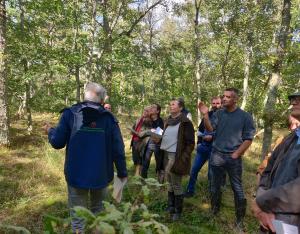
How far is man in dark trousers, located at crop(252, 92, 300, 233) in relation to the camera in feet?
7.69

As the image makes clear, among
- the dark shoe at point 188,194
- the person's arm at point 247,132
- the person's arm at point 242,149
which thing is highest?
the person's arm at point 247,132

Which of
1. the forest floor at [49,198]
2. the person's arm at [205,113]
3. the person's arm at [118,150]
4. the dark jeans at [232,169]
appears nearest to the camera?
the person's arm at [118,150]

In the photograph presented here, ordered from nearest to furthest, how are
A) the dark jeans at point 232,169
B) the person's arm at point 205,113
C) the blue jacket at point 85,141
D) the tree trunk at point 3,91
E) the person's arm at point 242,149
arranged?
the blue jacket at point 85,141, the person's arm at point 205,113, the person's arm at point 242,149, the dark jeans at point 232,169, the tree trunk at point 3,91

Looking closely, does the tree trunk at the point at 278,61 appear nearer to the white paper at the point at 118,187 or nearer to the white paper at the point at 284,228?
the white paper at the point at 118,187

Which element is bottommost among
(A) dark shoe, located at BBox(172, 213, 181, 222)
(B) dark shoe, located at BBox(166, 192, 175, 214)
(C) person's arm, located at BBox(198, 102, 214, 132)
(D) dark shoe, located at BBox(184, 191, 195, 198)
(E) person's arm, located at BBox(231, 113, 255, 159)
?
(A) dark shoe, located at BBox(172, 213, 181, 222)

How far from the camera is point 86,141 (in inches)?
150

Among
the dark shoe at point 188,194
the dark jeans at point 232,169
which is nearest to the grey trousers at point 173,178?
the dark jeans at point 232,169

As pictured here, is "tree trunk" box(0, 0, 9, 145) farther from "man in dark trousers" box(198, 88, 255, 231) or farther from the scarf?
"man in dark trousers" box(198, 88, 255, 231)

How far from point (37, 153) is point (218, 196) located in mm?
6268

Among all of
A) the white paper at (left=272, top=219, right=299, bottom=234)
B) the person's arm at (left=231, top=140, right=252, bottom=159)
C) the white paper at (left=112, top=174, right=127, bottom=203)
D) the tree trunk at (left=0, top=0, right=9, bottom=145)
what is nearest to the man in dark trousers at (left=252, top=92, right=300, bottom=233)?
the white paper at (left=272, top=219, right=299, bottom=234)

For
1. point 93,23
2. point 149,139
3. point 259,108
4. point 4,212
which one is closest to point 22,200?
point 4,212

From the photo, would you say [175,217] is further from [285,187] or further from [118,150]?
[285,187]

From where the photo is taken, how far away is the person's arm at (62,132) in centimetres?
382

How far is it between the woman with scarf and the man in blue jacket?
1879 millimetres
